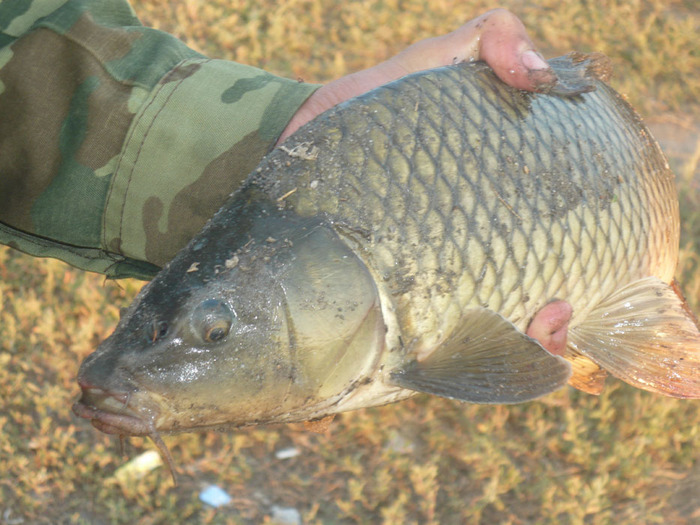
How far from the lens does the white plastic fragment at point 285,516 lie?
371 centimetres

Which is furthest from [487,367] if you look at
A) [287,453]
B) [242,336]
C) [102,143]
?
[287,453]

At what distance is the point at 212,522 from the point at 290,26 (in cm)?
464

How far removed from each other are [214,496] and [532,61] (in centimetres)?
257

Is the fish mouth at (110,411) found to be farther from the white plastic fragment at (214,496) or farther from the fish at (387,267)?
the white plastic fragment at (214,496)

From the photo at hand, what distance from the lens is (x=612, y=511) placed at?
3855mm

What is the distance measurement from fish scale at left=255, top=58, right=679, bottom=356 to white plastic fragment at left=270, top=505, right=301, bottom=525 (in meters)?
2.02

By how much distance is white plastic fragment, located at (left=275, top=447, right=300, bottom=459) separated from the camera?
4.02m

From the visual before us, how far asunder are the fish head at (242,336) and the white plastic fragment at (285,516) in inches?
79.0

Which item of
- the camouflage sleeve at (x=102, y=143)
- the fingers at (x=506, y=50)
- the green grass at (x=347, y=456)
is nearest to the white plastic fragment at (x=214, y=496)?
the green grass at (x=347, y=456)

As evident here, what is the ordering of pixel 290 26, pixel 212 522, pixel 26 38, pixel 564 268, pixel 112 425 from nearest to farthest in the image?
pixel 112 425, pixel 564 268, pixel 26 38, pixel 212 522, pixel 290 26

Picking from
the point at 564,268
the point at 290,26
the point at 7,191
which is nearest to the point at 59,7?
the point at 7,191

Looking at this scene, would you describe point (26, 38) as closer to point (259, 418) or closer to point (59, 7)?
point (59, 7)

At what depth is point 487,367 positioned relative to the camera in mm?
1886

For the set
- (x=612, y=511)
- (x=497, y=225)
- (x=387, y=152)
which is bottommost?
(x=612, y=511)
